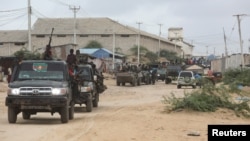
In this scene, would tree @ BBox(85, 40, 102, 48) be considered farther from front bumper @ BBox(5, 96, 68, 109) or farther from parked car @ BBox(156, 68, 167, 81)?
front bumper @ BBox(5, 96, 68, 109)

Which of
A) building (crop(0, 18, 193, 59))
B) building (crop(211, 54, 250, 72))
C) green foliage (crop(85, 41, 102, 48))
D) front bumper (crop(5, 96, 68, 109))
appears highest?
building (crop(0, 18, 193, 59))

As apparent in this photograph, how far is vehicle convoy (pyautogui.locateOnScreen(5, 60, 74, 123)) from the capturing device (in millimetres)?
17203

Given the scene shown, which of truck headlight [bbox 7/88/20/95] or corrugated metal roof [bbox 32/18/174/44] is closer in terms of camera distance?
truck headlight [bbox 7/88/20/95]

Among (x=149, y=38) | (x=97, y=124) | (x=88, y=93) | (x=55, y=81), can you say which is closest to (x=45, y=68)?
(x=55, y=81)

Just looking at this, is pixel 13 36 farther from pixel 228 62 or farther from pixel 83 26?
pixel 228 62

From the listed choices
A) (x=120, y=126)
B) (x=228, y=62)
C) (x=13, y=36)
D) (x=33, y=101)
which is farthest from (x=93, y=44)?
(x=120, y=126)

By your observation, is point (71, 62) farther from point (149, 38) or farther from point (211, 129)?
point (149, 38)

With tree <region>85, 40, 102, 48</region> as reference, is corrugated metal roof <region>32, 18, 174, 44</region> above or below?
above

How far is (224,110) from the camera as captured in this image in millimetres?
22578

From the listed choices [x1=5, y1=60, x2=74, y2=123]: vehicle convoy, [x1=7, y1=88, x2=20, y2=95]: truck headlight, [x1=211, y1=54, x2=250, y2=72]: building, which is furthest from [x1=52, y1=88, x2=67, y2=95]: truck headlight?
[x1=211, y1=54, x2=250, y2=72]: building

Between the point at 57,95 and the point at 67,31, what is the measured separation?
89.9 meters

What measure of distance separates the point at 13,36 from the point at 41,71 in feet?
311

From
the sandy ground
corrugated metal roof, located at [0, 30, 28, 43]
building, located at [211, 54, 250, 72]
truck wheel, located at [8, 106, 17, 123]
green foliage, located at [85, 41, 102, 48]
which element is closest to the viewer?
the sandy ground

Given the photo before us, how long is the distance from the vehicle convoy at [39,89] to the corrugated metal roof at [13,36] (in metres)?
90.3
